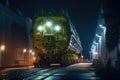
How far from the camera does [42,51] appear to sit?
153ft

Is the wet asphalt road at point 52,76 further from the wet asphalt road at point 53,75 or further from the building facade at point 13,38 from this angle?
the building facade at point 13,38

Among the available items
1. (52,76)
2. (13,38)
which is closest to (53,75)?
(52,76)

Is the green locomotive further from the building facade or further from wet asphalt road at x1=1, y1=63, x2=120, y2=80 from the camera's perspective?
the building facade

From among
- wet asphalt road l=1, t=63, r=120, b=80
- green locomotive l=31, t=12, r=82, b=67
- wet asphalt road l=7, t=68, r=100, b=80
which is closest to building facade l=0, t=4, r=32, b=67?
green locomotive l=31, t=12, r=82, b=67

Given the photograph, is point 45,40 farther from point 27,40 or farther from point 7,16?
point 27,40

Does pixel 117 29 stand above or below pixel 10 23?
below

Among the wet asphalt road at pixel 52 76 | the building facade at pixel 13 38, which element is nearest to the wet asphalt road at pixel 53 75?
the wet asphalt road at pixel 52 76

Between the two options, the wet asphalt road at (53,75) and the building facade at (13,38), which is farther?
the building facade at (13,38)

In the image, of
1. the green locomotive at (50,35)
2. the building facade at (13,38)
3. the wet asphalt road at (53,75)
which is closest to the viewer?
the wet asphalt road at (53,75)

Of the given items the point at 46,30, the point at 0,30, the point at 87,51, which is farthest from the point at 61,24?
the point at 87,51

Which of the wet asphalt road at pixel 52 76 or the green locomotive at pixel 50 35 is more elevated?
the green locomotive at pixel 50 35

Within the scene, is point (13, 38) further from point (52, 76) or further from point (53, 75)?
point (52, 76)

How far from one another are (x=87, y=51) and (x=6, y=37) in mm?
122284

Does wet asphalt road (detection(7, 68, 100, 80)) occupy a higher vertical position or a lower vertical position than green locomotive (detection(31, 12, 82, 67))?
lower
